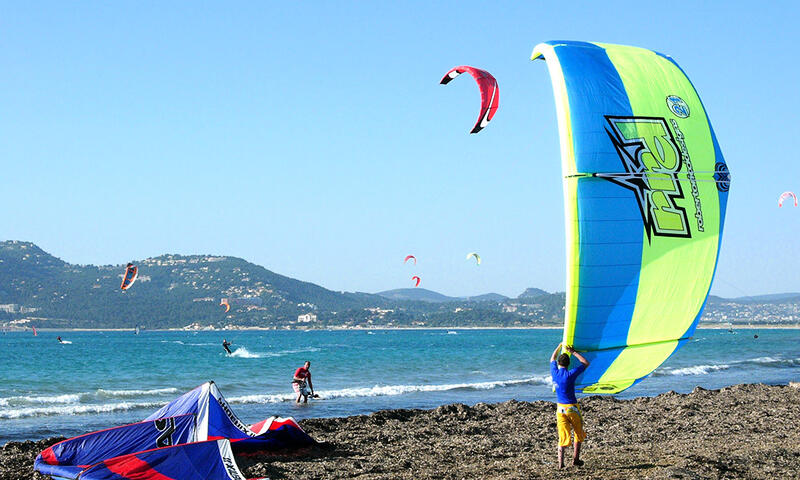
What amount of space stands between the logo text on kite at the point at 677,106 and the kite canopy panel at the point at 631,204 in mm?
10

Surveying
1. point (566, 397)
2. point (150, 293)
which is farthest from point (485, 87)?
point (150, 293)

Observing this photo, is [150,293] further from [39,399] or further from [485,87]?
[485,87]

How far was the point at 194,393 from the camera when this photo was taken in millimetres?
10094

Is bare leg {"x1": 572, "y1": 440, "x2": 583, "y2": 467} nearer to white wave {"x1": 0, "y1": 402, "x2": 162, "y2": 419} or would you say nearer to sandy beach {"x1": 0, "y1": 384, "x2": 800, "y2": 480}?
sandy beach {"x1": 0, "y1": 384, "x2": 800, "y2": 480}

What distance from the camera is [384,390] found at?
22.7 m

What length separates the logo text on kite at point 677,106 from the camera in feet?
23.7

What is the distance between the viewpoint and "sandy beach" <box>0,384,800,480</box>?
8273mm

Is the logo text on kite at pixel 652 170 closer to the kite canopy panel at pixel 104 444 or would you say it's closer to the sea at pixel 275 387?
the kite canopy panel at pixel 104 444

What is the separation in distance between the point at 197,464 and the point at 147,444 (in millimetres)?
1257

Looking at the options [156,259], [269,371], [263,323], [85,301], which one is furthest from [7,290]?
[269,371]

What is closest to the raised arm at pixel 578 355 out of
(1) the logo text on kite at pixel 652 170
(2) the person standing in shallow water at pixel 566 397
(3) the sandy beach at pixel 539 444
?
(2) the person standing in shallow water at pixel 566 397

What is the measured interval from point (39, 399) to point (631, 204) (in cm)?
1905

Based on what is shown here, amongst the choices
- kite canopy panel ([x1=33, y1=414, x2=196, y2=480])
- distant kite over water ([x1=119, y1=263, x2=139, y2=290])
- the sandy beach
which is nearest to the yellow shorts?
the sandy beach

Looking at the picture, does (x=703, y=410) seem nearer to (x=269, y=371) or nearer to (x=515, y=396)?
(x=515, y=396)
